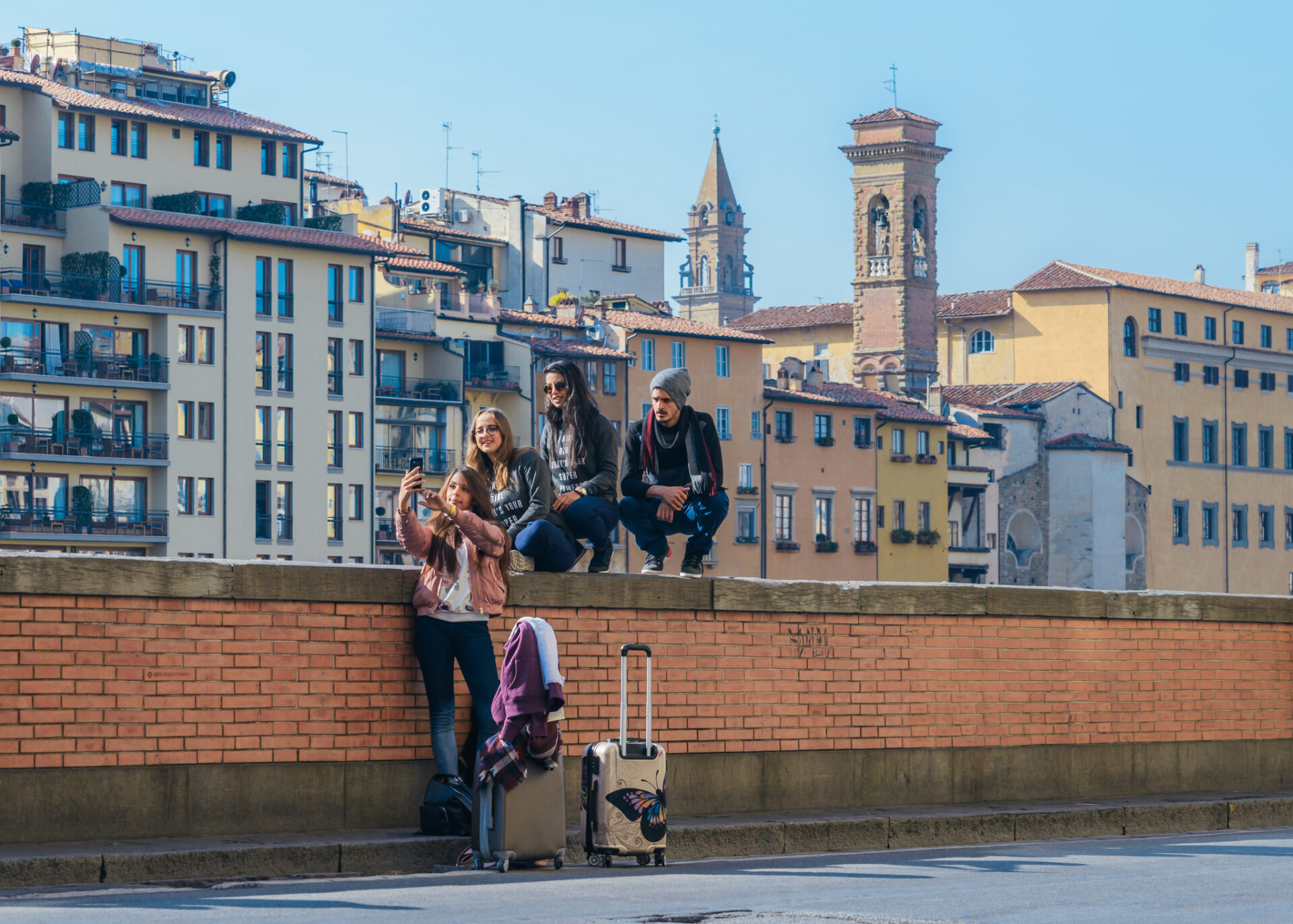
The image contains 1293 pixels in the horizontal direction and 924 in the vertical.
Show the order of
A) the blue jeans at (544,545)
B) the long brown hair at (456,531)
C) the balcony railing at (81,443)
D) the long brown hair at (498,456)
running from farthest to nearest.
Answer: the balcony railing at (81,443) < the long brown hair at (498,456) < the blue jeans at (544,545) < the long brown hair at (456,531)

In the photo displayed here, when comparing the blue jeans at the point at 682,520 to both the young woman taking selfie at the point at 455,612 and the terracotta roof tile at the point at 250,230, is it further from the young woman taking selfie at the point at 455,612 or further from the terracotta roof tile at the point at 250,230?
the terracotta roof tile at the point at 250,230

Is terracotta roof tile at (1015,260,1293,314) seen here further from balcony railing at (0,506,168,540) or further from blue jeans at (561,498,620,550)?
blue jeans at (561,498,620,550)

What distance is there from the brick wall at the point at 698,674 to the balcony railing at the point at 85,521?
192 ft

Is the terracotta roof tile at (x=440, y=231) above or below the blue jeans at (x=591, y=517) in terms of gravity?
above

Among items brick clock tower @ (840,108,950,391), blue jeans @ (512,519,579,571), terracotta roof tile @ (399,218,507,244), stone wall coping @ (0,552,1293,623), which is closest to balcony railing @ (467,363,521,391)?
terracotta roof tile @ (399,218,507,244)

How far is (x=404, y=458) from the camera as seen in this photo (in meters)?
82.7

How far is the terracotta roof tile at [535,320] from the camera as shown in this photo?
87938mm

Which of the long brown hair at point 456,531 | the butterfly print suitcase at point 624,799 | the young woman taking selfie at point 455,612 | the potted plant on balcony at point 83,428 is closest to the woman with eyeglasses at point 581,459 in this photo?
the long brown hair at point 456,531

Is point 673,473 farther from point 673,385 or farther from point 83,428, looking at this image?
point 83,428

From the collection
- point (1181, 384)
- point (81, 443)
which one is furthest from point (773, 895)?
point (1181, 384)

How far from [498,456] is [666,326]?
80178 millimetres

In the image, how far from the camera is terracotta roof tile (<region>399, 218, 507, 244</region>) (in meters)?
93.8

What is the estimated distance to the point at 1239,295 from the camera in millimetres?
120188

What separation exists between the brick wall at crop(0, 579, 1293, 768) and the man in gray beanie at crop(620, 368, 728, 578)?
50cm
